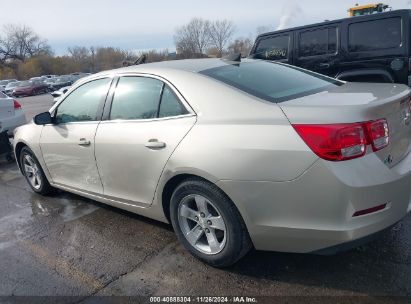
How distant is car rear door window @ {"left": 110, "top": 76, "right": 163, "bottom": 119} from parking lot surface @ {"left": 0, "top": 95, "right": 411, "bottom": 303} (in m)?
→ 1.16

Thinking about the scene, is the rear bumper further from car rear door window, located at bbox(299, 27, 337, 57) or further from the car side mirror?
car rear door window, located at bbox(299, 27, 337, 57)

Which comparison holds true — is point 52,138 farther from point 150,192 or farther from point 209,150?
point 209,150

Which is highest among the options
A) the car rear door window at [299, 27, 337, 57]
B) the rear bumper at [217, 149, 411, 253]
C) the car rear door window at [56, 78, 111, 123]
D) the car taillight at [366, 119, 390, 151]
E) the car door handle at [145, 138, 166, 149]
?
the car rear door window at [299, 27, 337, 57]

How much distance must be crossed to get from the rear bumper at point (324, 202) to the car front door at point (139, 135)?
2.12ft

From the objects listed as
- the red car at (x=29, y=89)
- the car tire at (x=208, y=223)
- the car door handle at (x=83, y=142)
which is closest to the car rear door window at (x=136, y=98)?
the car door handle at (x=83, y=142)

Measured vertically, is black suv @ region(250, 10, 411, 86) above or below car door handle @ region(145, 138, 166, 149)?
above

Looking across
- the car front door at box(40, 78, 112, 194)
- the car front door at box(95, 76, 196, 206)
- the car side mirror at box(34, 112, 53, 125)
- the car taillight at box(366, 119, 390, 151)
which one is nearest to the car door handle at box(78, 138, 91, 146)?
the car front door at box(40, 78, 112, 194)

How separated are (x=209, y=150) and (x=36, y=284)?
68.0 inches

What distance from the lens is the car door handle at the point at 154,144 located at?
312 centimetres

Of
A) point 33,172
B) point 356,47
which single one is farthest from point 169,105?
point 356,47

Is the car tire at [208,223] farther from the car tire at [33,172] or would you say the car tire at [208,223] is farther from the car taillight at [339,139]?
the car tire at [33,172]

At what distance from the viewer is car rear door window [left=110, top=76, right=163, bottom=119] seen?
11.1 feet

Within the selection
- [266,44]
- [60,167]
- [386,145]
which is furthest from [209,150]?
[266,44]

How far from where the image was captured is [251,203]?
105 inches
